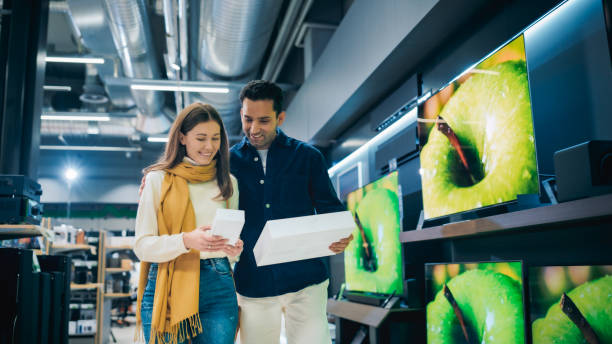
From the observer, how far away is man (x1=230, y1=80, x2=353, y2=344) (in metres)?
1.77

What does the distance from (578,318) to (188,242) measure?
1.25 meters

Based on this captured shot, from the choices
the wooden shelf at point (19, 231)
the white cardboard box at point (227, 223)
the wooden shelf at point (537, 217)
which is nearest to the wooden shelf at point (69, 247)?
the wooden shelf at point (19, 231)

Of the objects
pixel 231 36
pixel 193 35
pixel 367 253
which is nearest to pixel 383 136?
pixel 367 253

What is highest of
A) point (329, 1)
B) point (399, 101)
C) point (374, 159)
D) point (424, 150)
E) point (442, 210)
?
point (329, 1)

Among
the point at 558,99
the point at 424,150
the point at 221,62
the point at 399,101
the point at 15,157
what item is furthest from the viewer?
the point at 221,62

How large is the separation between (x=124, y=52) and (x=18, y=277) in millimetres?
4337

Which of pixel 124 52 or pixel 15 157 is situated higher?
pixel 124 52

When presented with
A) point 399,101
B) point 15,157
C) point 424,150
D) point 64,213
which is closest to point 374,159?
point 399,101

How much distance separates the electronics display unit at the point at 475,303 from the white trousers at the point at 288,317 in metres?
0.79

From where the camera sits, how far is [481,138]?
2377 millimetres

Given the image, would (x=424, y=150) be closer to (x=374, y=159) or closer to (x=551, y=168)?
(x=551, y=168)

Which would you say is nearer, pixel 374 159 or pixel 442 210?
pixel 442 210

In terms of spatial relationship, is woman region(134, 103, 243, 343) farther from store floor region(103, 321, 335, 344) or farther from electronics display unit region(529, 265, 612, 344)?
store floor region(103, 321, 335, 344)

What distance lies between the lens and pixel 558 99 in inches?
88.4
